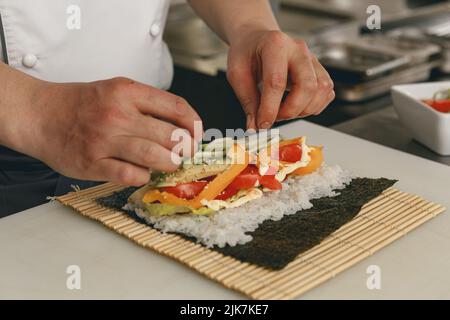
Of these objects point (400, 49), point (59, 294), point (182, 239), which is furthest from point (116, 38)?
point (400, 49)

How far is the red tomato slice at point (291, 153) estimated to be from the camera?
4.15 feet

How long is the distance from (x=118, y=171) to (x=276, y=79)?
0.39 meters

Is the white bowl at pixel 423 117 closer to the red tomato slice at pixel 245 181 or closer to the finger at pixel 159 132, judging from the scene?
the red tomato slice at pixel 245 181

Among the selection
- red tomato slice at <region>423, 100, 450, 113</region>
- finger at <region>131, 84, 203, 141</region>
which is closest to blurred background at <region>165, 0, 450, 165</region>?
red tomato slice at <region>423, 100, 450, 113</region>

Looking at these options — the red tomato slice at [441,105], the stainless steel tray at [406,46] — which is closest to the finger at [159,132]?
the red tomato slice at [441,105]

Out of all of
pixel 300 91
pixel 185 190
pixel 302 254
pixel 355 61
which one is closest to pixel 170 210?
pixel 185 190

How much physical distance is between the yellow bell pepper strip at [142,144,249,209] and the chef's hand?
4.6 inches

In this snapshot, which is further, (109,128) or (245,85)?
(245,85)

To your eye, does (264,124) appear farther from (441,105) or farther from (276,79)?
(441,105)

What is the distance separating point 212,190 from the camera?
3.71ft

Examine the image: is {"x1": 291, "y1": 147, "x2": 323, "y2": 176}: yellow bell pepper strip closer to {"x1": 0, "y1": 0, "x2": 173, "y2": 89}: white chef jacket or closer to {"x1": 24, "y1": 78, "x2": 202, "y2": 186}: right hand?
{"x1": 24, "y1": 78, "x2": 202, "y2": 186}: right hand

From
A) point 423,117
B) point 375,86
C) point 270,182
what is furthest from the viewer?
point 375,86

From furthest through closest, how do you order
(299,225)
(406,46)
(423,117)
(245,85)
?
(406,46) < (423,117) < (245,85) < (299,225)

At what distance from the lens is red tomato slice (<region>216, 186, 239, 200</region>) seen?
1.17m
